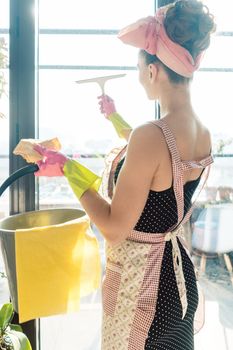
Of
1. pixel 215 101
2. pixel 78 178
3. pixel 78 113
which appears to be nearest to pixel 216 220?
pixel 215 101

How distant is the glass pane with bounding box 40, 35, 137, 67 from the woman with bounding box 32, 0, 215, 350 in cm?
57

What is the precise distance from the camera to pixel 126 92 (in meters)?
1.47

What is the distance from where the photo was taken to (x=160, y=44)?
852mm

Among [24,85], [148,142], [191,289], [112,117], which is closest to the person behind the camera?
[148,142]

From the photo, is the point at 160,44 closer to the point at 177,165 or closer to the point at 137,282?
the point at 177,165

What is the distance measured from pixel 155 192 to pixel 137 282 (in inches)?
9.7

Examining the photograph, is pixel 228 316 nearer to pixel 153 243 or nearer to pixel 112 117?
pixel 153 243

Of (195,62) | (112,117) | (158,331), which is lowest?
(158,331)

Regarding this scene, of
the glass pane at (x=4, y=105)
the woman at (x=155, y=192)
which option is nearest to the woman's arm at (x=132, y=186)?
the woman at (x=155, y=192)

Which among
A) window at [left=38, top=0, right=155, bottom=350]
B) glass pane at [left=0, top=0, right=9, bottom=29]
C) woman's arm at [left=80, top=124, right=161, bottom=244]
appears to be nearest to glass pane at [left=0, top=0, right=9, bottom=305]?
glass pane at [left=0, top=0, right=9, bottom=29]

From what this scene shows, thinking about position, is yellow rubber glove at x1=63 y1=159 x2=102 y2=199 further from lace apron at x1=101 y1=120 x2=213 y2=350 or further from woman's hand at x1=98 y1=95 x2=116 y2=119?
woman's hand at x1=98 y1=95 x2=116 y2=119

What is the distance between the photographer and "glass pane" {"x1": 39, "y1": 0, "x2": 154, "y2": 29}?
1.43 metres

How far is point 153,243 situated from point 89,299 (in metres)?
0.71

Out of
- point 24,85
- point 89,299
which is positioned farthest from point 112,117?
point 89,299
